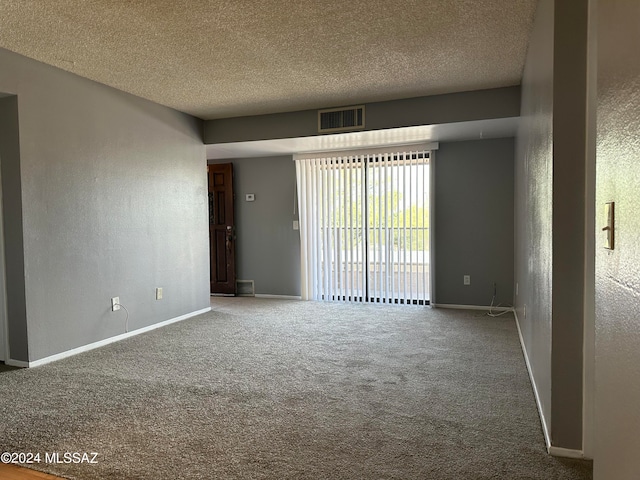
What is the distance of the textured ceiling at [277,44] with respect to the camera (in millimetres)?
2730

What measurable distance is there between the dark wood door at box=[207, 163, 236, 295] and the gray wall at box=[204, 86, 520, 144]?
4.17 ft

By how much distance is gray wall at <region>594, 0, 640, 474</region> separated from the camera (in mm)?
914

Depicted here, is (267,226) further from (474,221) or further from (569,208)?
(569,208)

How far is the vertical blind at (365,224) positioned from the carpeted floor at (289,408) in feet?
5.13

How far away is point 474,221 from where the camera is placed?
558 cm

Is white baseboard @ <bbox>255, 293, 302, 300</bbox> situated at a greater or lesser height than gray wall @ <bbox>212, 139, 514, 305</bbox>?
lesser

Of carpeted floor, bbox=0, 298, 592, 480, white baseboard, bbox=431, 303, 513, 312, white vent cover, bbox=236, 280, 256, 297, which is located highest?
white vent cover, bbox=236, 280, 256, 297

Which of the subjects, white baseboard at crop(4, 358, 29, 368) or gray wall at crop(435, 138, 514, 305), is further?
gray wall at crop(435, 138, 514, 305)

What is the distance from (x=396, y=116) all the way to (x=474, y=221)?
1776 mm

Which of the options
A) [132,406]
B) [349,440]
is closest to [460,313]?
[349,440]

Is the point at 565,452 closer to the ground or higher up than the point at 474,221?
closer to the ground

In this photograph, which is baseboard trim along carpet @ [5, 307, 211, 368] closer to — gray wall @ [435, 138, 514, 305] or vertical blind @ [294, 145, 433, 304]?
vertical blind @ [294, 145, 433, 304]

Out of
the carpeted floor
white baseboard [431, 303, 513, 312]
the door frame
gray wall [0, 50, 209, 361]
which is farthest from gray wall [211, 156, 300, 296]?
the door frame

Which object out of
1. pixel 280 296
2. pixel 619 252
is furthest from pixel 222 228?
pixel 619 252
